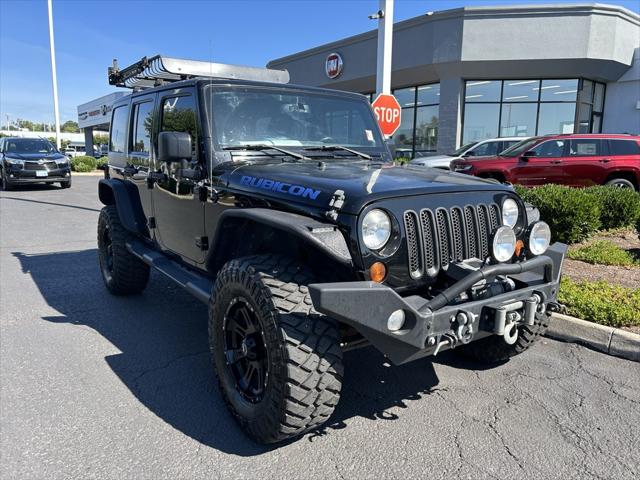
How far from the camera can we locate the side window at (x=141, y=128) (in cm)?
456

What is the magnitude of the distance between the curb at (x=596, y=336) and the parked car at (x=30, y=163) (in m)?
16.8

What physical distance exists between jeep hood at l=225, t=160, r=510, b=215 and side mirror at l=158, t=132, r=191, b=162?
12.9 inches

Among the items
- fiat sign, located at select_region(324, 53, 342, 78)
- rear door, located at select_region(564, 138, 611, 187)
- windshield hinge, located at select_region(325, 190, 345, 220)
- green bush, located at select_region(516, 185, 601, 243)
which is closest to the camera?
windshield hinge, located at select_region(325, 190, 345, 220)

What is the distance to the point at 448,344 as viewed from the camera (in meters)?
2.40

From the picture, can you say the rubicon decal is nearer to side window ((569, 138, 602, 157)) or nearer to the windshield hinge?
the windshield hinge

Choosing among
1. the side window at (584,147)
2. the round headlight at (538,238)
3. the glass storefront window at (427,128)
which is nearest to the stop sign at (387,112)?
the round headlight at (538,238)

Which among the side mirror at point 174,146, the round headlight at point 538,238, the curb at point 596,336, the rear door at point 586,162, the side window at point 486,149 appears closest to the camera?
the round headlight at point 538,238

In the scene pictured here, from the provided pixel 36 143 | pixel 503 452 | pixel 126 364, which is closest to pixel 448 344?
pixel 503 452

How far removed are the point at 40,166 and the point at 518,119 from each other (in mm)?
17440

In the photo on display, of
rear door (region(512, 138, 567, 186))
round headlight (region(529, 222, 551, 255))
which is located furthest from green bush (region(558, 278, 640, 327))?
rear door (region(512, 138, 567, 186))

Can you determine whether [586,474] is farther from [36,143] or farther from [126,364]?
[36,143]

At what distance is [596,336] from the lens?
3.97m

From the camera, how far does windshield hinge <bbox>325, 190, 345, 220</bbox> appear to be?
2.52 metres

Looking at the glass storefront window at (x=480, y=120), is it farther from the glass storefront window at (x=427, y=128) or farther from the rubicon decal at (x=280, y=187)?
the rubicon decal at (x=280, y=187)
